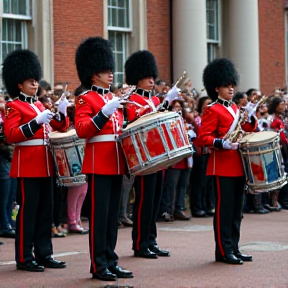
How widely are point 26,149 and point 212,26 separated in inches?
518

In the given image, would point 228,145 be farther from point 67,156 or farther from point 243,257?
point 67,156

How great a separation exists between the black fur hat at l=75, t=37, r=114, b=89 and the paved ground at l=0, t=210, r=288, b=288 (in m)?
1.86

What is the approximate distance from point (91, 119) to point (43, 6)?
338 inches

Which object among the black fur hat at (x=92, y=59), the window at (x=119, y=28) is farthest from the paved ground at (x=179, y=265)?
the window at (x=119, y=28)

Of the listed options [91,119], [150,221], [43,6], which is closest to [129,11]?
[43,6]

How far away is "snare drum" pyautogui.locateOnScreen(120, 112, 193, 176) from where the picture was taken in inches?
333

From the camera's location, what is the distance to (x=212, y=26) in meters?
21.6

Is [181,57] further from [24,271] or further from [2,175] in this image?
[24,271]

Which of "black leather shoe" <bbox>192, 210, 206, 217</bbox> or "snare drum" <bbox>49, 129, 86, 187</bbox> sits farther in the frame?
"black leather shoe" <bbox>192, 210, 206, 217</bbox>

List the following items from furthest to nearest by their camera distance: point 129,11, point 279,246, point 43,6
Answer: point 129,11 < point 43,6 < point 279,246

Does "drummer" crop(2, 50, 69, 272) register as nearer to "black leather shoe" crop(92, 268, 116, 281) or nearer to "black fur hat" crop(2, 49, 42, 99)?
"black fur hat" crop(2, 49, 42, 99)

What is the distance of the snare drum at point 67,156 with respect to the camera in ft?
31.1

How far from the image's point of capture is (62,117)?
364 inches

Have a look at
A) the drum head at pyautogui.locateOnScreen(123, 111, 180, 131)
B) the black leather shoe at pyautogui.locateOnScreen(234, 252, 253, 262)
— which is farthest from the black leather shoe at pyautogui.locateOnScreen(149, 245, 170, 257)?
the drum head at pyautogui.locateOnScreen(123, 111, 180, 131)
